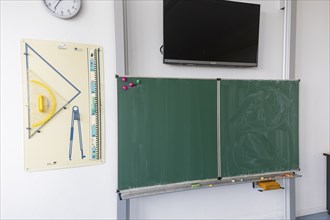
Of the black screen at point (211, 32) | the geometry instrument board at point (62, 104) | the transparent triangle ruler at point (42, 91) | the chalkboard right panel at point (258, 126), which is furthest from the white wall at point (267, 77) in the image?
the transparent triangle ruler at point (42, 91)

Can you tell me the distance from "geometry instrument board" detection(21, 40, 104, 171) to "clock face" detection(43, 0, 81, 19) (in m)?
0.25

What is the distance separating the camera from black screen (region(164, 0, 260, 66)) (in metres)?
1.83

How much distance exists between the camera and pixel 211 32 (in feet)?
6.38

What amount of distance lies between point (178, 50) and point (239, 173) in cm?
137

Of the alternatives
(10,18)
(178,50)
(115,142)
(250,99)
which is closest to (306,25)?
(250,99)

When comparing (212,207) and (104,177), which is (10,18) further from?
(212,207)

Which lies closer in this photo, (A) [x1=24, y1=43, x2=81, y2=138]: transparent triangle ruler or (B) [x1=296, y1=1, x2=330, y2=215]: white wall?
(A) [x1=24, y1=43, x2=81, y2=138]: transparent triangle ruler

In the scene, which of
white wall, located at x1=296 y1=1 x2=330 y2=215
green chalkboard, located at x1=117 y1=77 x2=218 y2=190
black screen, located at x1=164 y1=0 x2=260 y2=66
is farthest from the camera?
white wall, located at x1=296 y1=1 x2=330 y2=215

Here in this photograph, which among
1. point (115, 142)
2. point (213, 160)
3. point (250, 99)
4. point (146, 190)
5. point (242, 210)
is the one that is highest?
point (250, 99)

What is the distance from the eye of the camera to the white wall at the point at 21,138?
5.28ft

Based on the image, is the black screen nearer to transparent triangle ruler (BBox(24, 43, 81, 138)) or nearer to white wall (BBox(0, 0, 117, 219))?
white wall (BBox(0, 0, 117, 219))

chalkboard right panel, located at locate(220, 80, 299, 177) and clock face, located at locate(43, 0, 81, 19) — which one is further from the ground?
clock face, located at locate(43, 0, 81, 19)

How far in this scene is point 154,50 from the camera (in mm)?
1911

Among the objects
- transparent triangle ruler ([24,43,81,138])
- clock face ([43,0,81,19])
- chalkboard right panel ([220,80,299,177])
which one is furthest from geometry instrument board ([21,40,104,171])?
chalkboard right panel ([220,80,299,177])
